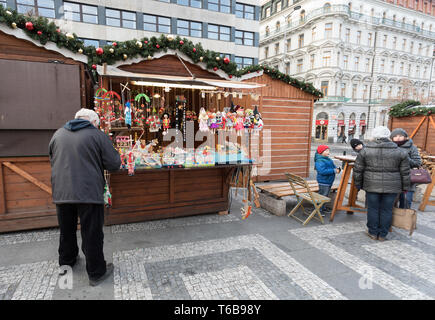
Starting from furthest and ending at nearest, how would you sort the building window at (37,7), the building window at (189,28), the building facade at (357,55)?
the building facade at (357,55), the building window at (189,28), the building window at (37,7)

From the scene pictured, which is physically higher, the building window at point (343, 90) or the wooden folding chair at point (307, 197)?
the building window at point (343, 90)

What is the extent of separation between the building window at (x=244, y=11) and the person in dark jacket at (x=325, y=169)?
2263 cm

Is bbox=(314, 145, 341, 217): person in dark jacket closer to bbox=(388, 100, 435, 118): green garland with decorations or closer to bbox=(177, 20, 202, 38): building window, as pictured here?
bbox=(388, 100, 435, 118): green garland with decorations

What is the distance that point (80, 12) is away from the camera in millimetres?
17422

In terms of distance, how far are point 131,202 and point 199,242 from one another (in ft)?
5.02

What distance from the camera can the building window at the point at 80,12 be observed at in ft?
56.2

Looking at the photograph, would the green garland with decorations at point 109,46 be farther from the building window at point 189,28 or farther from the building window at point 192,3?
the building window at point 192,3

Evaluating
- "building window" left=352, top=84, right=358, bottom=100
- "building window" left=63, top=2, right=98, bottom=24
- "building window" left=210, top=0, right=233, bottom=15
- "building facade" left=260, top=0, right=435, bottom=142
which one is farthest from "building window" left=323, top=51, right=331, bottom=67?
"building window" left=63, top=2, right=98, bottom=24

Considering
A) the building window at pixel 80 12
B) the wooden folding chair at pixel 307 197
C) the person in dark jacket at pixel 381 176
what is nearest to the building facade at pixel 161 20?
the building window at pixel 80 12

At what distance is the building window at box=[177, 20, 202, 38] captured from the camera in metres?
20.5

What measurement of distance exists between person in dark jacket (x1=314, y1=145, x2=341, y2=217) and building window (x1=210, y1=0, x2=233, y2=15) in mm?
20915

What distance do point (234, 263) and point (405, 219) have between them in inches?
115

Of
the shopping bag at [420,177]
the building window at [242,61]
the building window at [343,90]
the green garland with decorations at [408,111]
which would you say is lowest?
the shopping bag at [420,177]
